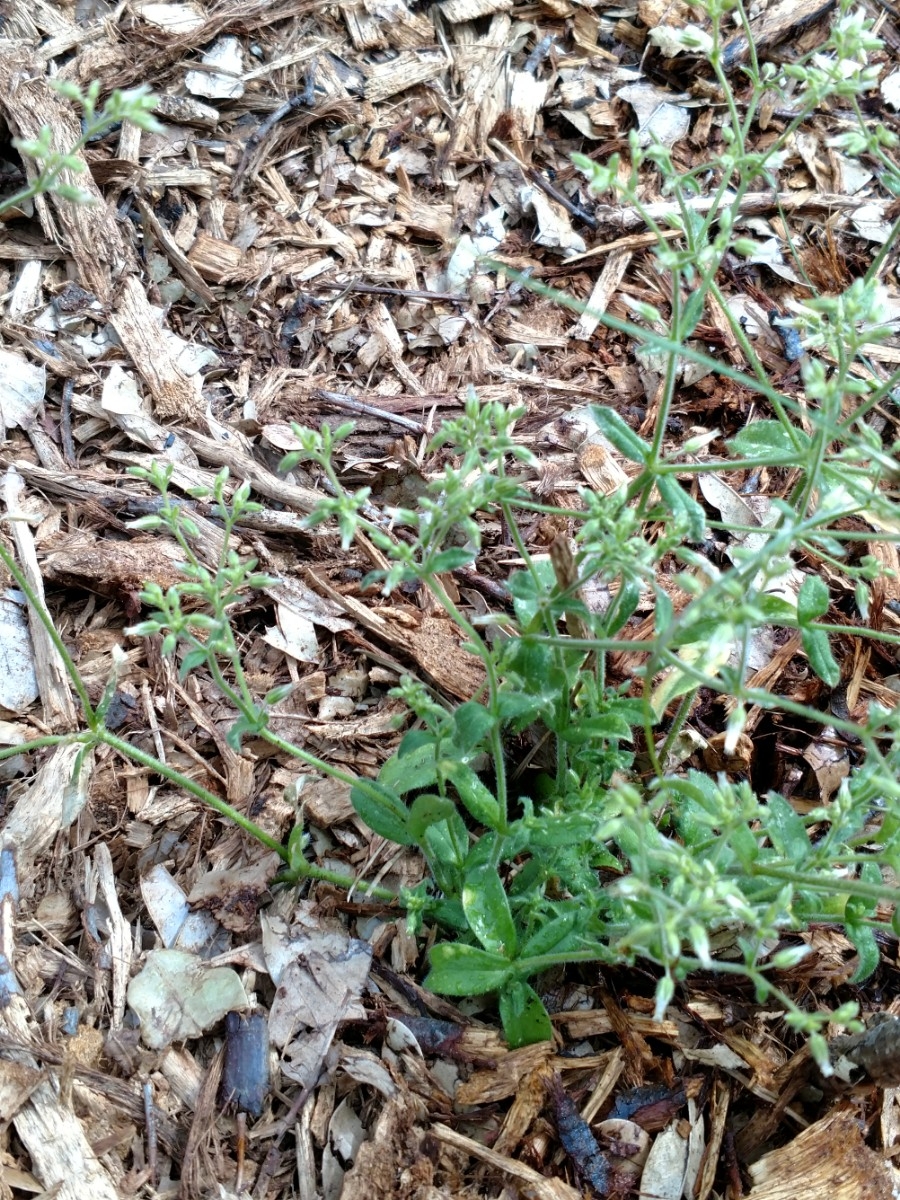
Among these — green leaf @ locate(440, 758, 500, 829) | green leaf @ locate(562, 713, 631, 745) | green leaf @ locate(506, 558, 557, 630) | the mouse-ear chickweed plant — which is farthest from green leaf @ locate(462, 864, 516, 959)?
green leaf @ locate(506, 558, 557, 630)

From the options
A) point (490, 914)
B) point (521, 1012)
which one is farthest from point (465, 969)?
point (521, 1012)

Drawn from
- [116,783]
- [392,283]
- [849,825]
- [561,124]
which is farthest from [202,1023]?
[561,124]

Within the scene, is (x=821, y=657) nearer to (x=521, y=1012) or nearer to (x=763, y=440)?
(x=763, y=440)

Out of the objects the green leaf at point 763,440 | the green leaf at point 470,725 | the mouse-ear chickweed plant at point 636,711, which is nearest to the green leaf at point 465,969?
the mouse-ear chickweed plant at point 636,711

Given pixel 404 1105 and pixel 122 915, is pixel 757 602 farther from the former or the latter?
pixel 122 915

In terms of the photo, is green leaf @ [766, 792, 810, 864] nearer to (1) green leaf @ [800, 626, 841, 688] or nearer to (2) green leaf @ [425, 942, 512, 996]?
(1) green leaf @ [800, 626, 841, 688]
